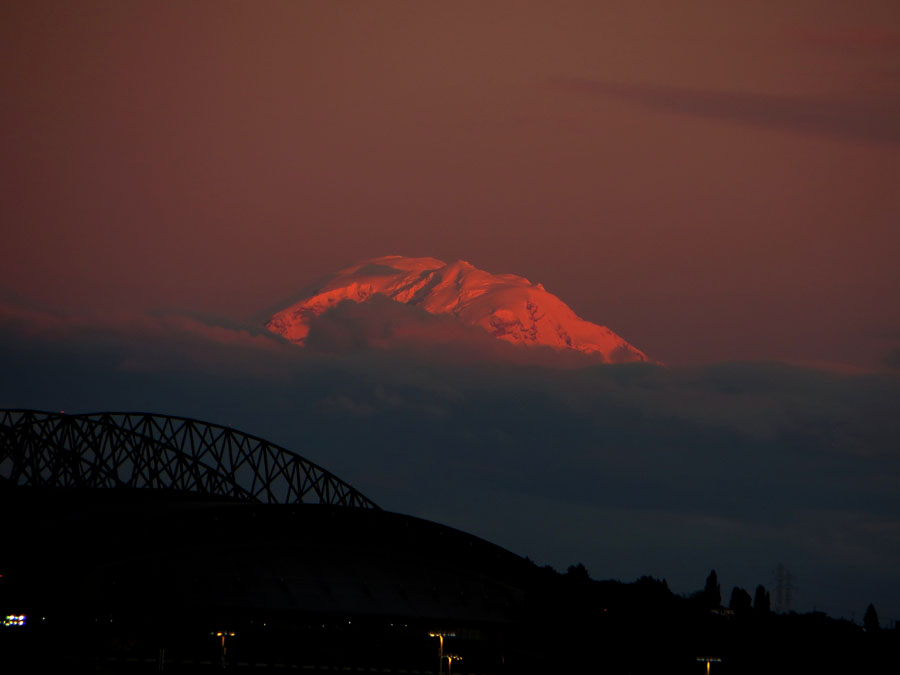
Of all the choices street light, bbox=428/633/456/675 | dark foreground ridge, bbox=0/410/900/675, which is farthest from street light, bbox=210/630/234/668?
street light, bbox=428/633/456/675

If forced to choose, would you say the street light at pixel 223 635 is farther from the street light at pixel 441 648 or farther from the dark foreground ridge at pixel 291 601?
the street light at pixel 441 648

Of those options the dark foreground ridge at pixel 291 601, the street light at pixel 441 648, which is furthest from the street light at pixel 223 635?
the street light at pixel 441 648

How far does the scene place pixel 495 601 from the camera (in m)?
130

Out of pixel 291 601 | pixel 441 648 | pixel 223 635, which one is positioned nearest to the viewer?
pixel 441 648

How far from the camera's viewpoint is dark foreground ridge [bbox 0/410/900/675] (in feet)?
366

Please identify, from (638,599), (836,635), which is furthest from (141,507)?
(836,635)

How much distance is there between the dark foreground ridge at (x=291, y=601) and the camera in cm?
11162

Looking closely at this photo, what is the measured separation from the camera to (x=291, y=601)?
11962 centimetres

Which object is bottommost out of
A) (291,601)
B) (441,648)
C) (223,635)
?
(441,648)

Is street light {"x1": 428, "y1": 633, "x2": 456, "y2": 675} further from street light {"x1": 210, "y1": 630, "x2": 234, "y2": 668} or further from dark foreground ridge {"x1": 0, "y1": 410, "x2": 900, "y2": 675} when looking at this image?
street light {"x1": 210, "y1": 630, "x2": 234, "y2": 668}

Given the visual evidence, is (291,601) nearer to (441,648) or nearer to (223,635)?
(223,635)

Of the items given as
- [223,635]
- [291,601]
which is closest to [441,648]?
[291,601]

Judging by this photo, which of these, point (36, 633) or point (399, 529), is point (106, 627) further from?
point (399, 529)

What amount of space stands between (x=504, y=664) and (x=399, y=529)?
52.4 ft
